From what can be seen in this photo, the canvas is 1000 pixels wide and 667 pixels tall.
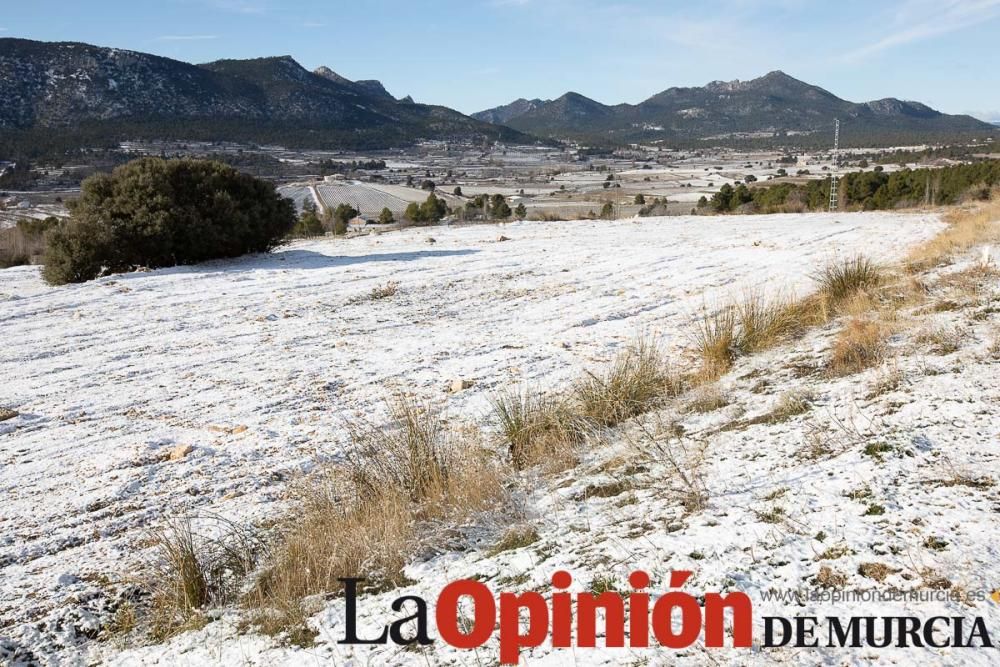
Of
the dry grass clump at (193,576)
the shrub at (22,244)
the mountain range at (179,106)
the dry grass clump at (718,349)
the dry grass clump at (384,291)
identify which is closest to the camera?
the dry grass clump at (193,576)

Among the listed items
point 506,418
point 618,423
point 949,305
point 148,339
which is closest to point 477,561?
point 506,418

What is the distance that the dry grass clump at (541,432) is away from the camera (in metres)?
3.55

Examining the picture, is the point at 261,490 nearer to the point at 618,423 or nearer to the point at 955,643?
the point at 618,423

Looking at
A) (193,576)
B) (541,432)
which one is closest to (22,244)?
(193,576)

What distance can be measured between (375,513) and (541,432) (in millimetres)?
1252

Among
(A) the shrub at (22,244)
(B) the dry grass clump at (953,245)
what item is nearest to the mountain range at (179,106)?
(A) the shrub at (22,244)

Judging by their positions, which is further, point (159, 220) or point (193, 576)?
point (159, 220)

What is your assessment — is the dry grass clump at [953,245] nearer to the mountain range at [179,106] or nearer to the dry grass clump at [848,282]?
the dry grass clump at [848,282]

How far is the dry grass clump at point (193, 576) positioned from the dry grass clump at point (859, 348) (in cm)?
367

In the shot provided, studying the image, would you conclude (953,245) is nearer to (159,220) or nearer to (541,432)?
(541,432)

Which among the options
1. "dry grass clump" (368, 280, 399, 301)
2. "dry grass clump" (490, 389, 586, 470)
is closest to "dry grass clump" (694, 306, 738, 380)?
"dry grass clump" (490, 389, 586, 470)

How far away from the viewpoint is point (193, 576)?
8.65 ft

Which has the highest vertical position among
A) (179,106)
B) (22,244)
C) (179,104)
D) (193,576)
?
(179,104)

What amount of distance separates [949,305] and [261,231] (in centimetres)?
1246
